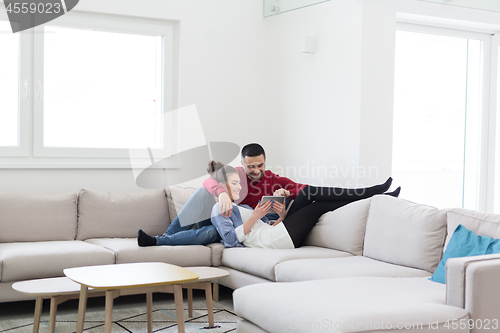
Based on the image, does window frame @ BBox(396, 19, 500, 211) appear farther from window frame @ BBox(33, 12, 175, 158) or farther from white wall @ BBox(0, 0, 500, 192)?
window frame @ BBox(33, 12, 175, 158)

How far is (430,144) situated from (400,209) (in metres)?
1.59

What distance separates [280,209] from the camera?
12.5 feet

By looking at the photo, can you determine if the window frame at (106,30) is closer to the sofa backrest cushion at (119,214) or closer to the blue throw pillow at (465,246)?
the sofa backrest cushion at (119,214)

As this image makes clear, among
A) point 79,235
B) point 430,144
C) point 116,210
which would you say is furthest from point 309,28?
point 79,235

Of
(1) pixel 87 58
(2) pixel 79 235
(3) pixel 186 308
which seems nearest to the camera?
(3) pixel 186 308

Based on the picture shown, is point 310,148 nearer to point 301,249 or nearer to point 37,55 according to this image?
point 301,249

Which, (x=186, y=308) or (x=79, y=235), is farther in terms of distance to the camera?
(x=79, y=235)

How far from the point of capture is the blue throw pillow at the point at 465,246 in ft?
8.11

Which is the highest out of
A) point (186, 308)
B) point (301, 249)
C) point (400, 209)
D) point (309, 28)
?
point (309, 28)

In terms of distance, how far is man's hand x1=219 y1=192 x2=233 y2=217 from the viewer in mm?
3717

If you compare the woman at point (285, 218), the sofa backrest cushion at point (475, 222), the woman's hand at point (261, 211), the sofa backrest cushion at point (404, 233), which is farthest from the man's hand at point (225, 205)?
the sofa backrest cushion at point (475, 222)

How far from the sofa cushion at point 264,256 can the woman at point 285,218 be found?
0.29 ft

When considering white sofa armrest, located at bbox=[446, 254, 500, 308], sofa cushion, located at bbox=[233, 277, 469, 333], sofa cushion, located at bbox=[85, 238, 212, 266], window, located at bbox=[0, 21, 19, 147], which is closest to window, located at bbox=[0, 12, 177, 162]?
window, located at bbox=[0, 21, 19, 147]

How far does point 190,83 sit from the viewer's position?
4781 mm
